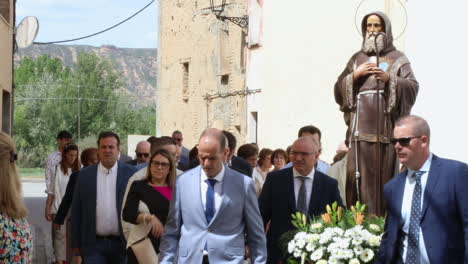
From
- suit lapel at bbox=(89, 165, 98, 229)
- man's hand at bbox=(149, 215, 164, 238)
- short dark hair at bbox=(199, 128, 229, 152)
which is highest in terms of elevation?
short dark hair at bbox=(199, 128, 229, 152)

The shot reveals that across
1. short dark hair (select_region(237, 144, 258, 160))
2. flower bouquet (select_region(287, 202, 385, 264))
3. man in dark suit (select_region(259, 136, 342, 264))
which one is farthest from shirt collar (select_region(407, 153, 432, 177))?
short dark hair (select_region(237, 144, 258, 160))

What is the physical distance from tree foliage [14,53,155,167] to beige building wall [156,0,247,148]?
48.0 metres

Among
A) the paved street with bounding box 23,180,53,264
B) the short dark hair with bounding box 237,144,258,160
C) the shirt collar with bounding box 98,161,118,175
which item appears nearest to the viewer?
the shirt collar with bounding box 98,161,118,175

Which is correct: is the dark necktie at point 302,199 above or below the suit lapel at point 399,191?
below

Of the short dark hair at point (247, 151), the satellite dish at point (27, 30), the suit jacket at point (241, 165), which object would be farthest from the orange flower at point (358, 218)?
the satellite dish at point (27, 30)

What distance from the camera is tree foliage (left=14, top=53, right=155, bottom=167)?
94.8 meters

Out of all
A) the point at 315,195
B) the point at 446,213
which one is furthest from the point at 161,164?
the point at 446,213

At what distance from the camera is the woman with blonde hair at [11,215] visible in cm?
629

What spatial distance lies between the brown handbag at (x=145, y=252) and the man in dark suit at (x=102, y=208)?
2.51 ft

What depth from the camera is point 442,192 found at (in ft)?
23.1

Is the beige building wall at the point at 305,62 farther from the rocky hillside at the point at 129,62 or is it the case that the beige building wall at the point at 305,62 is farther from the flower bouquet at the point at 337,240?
the rocky hillside at the point at 129,62

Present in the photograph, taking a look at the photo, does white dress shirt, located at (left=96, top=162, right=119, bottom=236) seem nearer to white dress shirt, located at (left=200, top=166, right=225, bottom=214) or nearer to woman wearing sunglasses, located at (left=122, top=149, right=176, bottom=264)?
woman wearing sunglasses, located at (left=122, top=149, right=176, bottom=264)

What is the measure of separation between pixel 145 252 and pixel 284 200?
130 centimetres

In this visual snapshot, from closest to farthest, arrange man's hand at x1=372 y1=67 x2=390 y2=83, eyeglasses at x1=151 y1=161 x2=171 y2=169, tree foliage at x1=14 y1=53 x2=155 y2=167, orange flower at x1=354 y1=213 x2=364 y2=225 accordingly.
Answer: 1. orange flower at x1=354 y1=213 x2=364 y2=225
2. eyeglasses at x1=151 y1=161 x2=171 y2=169
3. man's hand at x1=372 y1=67 x2=390 y2=83
4. tree foliage at x1=14 y1=53 x2=155 y2=167
